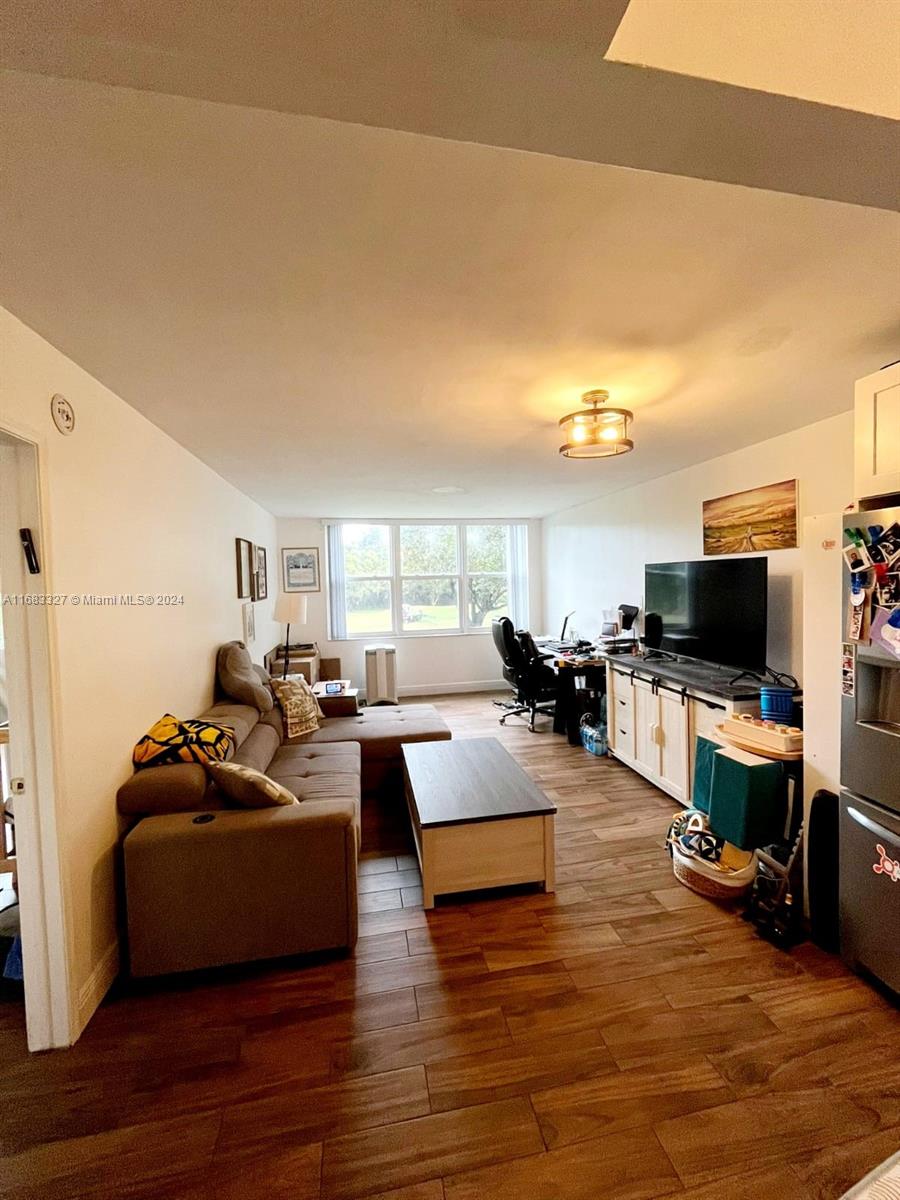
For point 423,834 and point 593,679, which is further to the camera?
point 593,679

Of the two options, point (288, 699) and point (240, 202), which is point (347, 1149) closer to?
point (240, 202)

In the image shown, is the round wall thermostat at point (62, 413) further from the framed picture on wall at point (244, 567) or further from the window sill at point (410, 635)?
the window sill at point (410, 635)

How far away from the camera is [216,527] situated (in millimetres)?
3502

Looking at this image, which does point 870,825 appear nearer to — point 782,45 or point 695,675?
point 695,675

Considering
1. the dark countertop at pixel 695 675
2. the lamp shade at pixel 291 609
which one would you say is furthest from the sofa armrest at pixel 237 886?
the lamp shade at pixel 291 609

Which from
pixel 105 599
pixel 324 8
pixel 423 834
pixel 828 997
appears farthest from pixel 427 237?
pixel 828 997

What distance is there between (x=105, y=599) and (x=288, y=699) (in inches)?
74.6

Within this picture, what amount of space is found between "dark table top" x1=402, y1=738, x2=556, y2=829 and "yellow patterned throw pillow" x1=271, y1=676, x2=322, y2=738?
3.00 ft

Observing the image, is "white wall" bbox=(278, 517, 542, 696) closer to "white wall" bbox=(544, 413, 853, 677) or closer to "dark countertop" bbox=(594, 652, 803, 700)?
"white wall" bbox=(544, 413, 853, 677)

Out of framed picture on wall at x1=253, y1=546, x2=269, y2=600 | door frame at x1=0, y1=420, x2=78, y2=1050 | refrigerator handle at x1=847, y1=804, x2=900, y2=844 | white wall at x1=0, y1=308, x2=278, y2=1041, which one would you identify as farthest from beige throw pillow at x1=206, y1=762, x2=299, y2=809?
framed picture on wall at x1=253, y1=546, x2=269, y2=600

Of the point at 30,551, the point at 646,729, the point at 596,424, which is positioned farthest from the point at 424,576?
the point at 30,551

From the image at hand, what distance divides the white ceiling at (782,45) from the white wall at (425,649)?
19.0ft

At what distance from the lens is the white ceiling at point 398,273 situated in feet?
3.04

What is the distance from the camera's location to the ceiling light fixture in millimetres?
2221
